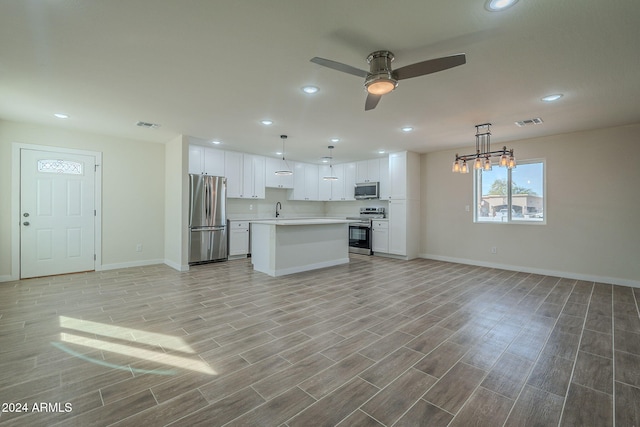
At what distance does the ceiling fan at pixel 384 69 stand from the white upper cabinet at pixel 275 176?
5264 mm

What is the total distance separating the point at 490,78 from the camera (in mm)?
2877

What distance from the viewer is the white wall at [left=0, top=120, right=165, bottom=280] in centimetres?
464

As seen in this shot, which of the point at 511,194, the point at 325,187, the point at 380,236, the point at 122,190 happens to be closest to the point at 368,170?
the point at 325,187

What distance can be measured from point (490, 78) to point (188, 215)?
5448 mm

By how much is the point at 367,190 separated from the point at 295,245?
3186 mm

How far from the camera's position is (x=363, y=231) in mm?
7523

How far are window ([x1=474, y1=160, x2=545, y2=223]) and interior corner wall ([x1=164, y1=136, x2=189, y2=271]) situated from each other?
6.10m

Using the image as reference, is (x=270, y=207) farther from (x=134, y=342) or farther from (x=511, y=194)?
(x=511, y=194)

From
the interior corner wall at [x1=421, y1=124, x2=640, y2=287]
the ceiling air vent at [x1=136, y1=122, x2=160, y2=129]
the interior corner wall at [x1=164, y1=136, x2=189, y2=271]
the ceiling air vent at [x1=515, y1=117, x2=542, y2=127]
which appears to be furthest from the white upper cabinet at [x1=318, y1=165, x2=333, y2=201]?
the ceiling air vent at [x1=515, y1=117, x2=542, y2=127]

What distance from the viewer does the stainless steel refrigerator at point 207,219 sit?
5.88 metres

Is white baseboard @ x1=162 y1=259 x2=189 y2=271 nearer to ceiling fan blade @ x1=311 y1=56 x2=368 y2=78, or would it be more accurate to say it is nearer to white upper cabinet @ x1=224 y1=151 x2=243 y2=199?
white upper cabinet @ x1=224 y1=151 x2=243 y2=199

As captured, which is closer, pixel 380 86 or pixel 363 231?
pixel 380 86

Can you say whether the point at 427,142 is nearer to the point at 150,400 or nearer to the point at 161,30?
the point at 161,30

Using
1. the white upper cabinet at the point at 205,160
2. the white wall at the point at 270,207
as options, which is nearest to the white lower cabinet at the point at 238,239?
the white wall at the point at 270,207
